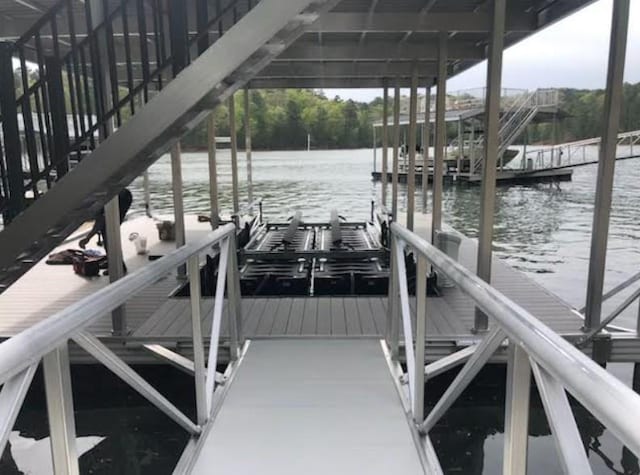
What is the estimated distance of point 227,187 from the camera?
2327 centimetres

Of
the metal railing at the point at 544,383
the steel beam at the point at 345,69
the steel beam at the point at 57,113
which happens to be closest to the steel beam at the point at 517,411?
the metal railing at the point at 544,383

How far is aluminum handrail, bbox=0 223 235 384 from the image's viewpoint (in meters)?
0.94

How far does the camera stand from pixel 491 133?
3523 mm

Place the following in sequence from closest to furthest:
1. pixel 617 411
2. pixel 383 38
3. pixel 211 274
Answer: pixel 617 411 → pixel 211 274 → pixel 383 38

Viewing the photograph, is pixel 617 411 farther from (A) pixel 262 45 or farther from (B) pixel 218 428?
(A) pixel 262 45

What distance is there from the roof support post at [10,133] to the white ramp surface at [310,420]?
1.57m

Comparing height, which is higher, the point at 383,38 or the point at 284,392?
the point at 383,38

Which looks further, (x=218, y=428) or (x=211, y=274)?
(x=211, y=274)

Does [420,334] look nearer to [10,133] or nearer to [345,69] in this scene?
[10,133]

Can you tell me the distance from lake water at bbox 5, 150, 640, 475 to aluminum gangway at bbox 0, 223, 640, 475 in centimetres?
50

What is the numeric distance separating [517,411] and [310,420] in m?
1.36

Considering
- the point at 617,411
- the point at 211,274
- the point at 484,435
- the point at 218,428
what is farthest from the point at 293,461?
the point at 211,274

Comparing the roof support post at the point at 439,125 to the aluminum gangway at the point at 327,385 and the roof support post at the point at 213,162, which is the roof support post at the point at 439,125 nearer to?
the aluminum gangway at the point at 327,385

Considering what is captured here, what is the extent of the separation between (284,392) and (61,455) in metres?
1.53
